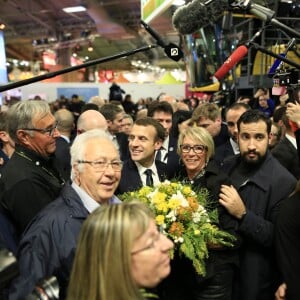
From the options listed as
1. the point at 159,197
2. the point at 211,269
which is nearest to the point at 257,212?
the point at 211,269

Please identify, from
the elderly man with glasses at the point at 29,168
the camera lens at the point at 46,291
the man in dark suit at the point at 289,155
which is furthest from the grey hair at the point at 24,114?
the man in dark suit at the point at 289,155

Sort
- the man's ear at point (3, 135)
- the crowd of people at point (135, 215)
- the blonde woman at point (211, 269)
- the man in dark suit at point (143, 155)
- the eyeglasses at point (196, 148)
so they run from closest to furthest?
the crowd of people at point (135, 215), the blonde woman at point (211, 269), the eyeglasses at point (196, 148), the man in dark suit at point (143, 155), the man's ear at point (3, 135)

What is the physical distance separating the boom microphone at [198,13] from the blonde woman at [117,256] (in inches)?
42.4

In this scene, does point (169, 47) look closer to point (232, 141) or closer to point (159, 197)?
point (159, 197)

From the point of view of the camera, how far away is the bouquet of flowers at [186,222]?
193 centimetres

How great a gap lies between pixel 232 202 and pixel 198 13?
3.32 feet

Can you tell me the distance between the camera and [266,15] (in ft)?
5.86

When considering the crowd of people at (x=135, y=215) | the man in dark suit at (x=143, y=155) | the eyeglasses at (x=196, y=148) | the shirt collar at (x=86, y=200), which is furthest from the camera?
the man in dark suit at (x=143, y=155)

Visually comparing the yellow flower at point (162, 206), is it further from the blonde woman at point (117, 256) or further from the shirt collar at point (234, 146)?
the shirt collar at point (234, 146)

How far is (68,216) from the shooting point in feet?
5.54

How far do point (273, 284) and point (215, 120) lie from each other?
196 cm

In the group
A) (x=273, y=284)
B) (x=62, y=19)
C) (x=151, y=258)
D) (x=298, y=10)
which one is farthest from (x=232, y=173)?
(x=62, y=19)

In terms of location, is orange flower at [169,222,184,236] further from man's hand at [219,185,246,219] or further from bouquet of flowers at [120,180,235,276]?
man's hand at [219,185,246,219]

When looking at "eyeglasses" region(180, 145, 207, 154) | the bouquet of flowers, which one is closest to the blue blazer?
"eyeglasses" region(180, 145, 207, 154)
